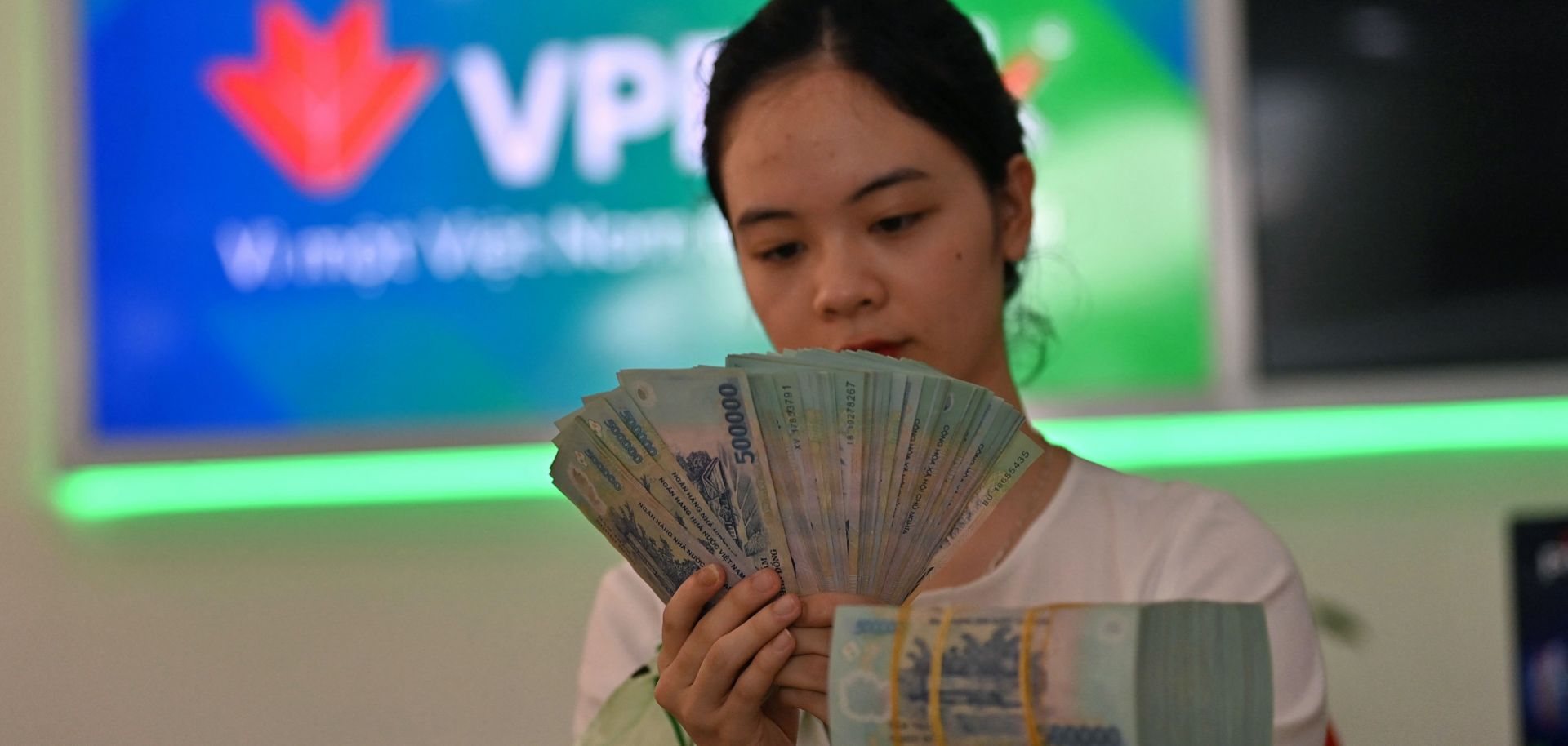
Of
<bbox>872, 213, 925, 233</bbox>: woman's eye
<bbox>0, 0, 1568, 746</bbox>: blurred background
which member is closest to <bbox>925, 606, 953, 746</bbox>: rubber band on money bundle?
<bbox>872, 213, 925, 233</bbox>: woman's eye

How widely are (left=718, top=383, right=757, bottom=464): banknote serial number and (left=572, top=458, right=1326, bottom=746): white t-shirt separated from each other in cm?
32

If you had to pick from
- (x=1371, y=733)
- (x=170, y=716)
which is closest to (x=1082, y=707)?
(x=1371, y=733)

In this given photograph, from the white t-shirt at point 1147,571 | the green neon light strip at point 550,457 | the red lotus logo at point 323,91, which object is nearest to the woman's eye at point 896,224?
the white t-shirt at point 1147,571

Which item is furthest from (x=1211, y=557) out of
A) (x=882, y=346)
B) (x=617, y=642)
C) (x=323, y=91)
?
(x=323, y=91)

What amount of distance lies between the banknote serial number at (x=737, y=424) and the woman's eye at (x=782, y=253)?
38 centimetres

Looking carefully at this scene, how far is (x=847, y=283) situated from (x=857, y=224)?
60 mm

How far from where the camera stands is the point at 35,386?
2.98m

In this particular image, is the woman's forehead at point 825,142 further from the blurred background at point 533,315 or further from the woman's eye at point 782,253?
the blurred background at point 533,315

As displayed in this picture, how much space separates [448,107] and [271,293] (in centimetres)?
52

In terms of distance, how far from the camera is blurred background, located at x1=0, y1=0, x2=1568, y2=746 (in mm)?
2676

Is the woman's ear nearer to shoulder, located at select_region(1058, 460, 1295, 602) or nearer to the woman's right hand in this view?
shoulder, located at select_region(1058, 460, 1295, 602)

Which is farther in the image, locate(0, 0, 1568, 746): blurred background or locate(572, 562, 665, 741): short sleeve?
locate(0, 0, 1568, 746): blurred background

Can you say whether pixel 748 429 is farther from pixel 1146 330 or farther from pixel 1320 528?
pixel 1320 528

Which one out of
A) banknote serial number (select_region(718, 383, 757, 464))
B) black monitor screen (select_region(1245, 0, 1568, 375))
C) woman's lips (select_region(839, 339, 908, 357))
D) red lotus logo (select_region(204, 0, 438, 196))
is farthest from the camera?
red lotus logo (select_region(204, 0, 438, 196))
